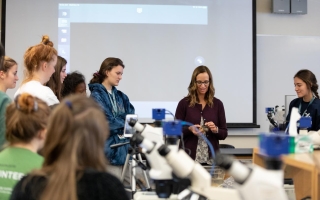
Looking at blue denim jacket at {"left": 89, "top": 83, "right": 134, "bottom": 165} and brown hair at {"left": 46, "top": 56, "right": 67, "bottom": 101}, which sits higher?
brown hair at {"left": 46, "top": 56, "right": 67, "bottom": 101}

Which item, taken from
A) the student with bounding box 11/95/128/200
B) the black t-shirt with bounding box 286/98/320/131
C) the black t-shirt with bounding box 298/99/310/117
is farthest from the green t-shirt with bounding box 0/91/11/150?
the black t-shirt with bounding box 298/99/310/117

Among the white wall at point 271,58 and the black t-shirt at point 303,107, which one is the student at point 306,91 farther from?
the white wall at point 271,58

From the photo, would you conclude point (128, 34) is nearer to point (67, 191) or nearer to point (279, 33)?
point (279, 33)

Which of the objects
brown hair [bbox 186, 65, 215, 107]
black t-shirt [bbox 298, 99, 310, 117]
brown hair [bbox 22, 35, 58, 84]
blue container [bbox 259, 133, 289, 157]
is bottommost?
blue container [bbox 259, 133, 289, 157]

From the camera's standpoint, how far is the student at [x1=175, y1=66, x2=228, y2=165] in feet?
11.3

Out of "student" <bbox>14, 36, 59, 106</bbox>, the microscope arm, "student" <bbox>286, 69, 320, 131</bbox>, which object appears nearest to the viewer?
the microscope arm

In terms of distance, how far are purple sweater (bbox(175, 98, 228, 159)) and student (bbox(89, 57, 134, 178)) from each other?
44 centimetres

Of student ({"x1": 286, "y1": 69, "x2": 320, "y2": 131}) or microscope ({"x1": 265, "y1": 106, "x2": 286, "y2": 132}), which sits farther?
microscope ({"x1": 265, "y1": 106, "x2": 286, "y2": 132})

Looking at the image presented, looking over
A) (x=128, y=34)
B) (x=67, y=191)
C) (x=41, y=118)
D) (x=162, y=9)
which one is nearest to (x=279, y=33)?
(x=162, y=9)

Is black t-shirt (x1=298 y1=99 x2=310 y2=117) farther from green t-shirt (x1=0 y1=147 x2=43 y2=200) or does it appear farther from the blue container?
A: the blue container

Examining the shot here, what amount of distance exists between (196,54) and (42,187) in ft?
14.4

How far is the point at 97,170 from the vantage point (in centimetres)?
124

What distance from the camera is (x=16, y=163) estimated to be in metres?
1.62

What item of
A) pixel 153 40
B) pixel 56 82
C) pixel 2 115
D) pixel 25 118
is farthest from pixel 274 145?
pixel 153 40
